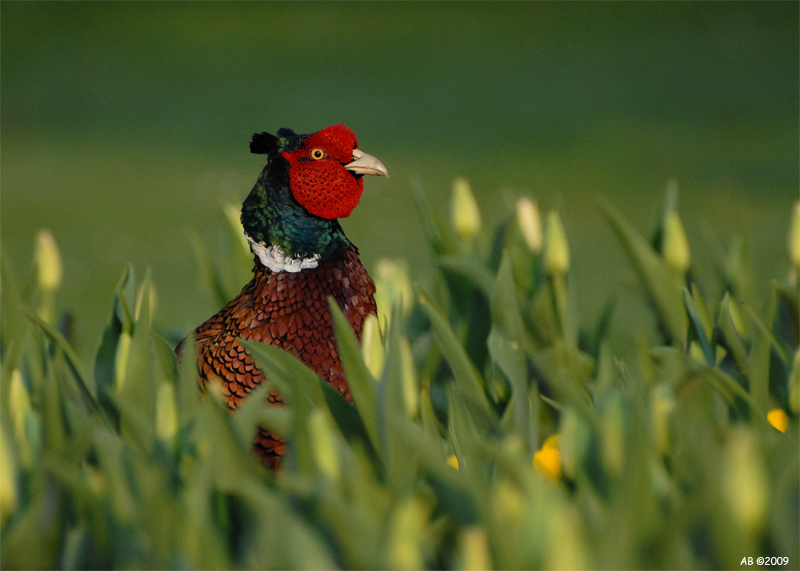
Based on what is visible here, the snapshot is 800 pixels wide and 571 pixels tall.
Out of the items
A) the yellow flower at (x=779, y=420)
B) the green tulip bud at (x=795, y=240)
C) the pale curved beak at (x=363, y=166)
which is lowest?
the yellow flower at (x=779, y=420)

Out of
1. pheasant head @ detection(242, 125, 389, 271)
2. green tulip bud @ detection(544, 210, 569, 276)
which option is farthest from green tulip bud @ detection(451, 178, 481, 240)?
pheasant head @ detection(242, 125, 389, 271)

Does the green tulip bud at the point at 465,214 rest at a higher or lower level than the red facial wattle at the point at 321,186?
lower

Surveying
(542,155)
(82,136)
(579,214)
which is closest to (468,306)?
(579,214)

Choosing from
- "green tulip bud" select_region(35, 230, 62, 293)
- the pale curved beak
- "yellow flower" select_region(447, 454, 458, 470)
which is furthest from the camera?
"green tulip bud" select_region(35, 230, 62, 293)

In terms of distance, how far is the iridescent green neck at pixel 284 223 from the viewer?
1214 mm

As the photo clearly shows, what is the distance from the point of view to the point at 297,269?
1.21 meters

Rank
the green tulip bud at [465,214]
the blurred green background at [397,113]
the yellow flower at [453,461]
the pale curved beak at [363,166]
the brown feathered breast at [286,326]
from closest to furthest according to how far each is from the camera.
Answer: the yellow flower at [453,461]
the brown feathered breast at [286,326]
the pale curved beak at [363,166]
the green tulip bud at [465,214]
the blurred green background at [397,113]

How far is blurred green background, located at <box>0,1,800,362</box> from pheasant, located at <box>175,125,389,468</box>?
145cm

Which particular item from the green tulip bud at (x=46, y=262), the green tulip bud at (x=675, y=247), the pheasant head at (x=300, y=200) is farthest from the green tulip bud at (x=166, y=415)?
the green tulip bud at (x=675, y=247)

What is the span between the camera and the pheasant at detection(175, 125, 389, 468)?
3.84ft

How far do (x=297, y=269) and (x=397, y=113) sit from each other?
4.15m

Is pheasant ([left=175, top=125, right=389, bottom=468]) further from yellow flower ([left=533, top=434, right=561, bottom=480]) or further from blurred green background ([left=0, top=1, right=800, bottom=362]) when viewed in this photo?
blurred green background ([left=0, top=1, right=800, bottom=362])

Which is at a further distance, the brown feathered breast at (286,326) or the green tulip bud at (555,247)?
the green tulip bud at (555,247)

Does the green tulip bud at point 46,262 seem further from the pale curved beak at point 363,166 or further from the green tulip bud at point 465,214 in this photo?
the green tulip bud at point 465,214
